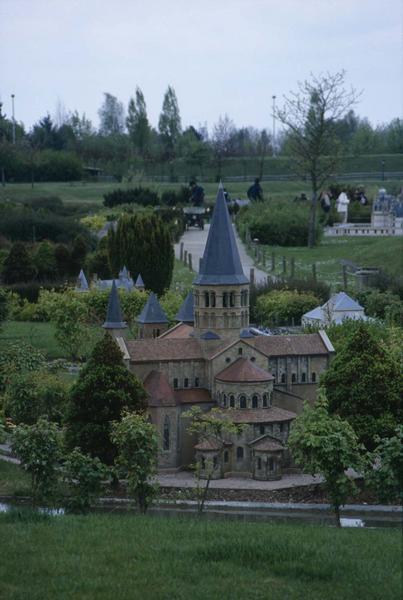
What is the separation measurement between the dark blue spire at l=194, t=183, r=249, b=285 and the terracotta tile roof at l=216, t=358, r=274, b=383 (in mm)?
2813

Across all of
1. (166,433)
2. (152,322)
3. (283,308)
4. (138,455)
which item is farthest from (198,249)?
(138,455)

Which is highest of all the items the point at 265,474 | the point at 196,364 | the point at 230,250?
the point at 230,250

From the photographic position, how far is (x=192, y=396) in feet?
128

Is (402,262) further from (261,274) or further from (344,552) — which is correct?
(344,552)

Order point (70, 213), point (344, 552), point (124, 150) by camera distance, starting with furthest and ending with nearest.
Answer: point (124, 150), point (70, 213), point (344, 552)

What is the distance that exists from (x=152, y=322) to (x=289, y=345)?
21.6ft

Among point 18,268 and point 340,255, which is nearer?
point 18,268

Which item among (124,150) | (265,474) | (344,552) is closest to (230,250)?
(265,474)

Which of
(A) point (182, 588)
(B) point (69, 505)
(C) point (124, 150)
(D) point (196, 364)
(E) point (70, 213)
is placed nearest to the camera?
(A) point (182, 588)

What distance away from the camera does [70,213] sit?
10288 centimetres

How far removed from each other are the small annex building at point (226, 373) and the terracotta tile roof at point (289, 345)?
34 millimetres

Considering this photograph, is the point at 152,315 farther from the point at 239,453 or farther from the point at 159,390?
the point at 239,453

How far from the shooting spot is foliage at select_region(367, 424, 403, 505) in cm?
3072

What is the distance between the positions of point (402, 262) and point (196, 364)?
1345 inches
